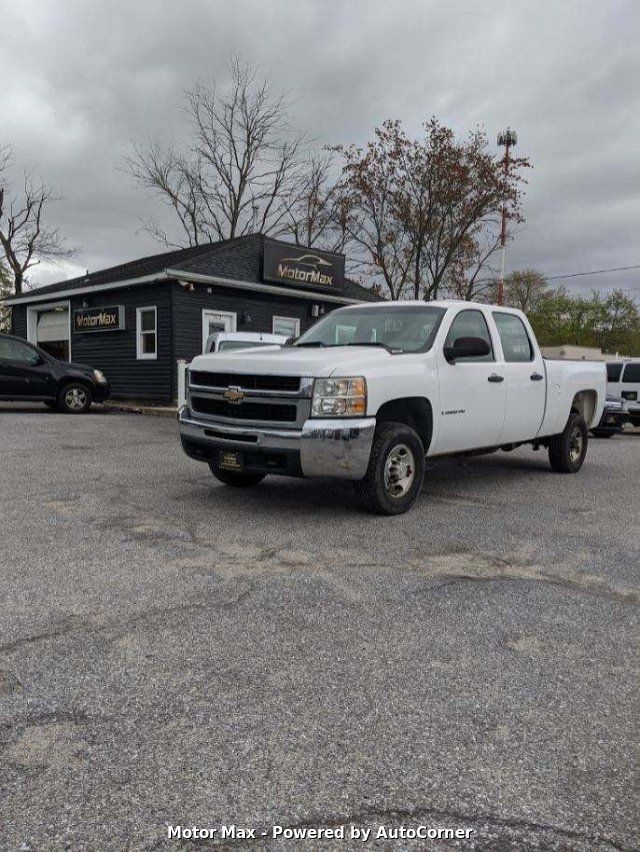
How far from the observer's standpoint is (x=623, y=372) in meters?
16.9

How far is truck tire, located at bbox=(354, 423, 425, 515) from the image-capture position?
565 centimetres

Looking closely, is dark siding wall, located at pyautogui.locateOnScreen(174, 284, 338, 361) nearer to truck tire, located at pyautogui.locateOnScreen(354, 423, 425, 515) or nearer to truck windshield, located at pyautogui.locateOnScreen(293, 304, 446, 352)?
truck windshield, located at pyautogui.locateOnScreen(293, 304, 446, 352)

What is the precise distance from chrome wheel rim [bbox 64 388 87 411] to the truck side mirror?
39.4 ft

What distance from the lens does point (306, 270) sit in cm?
2164

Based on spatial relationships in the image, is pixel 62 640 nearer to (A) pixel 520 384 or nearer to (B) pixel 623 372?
(A) pixel 520 384

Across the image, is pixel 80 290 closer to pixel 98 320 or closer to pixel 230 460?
pixel 98 320

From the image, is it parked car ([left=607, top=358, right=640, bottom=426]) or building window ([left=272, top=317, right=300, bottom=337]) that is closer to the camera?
parked car ([left=607, top=358, right=640, bottom=426])

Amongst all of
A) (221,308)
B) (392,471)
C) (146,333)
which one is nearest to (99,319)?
(146,333)

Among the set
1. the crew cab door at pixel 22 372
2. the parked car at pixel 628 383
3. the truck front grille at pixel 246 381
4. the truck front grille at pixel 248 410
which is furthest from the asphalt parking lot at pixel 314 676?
the parked car at pixel 628 383

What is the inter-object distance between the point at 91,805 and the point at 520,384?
6210mm

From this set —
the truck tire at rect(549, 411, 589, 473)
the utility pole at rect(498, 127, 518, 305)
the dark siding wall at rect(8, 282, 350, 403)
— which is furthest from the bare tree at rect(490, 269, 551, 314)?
the truck tire at rect(549, 411, 589, 473)

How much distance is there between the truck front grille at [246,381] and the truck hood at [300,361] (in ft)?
0.14

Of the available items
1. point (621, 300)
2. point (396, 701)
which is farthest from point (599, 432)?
point (621, 300)

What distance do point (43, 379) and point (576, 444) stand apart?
39.5ft
